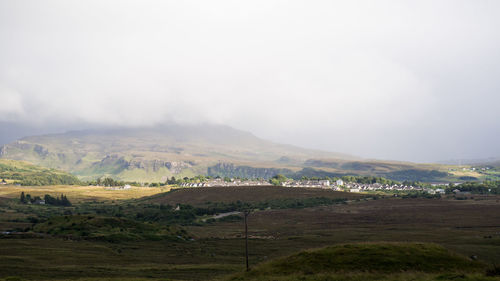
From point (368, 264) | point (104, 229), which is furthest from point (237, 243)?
point (368, 264)

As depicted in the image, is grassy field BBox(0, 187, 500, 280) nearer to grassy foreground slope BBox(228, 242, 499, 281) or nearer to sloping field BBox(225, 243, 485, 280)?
grassy foreground slope BBox(228, 242, 499, 281)

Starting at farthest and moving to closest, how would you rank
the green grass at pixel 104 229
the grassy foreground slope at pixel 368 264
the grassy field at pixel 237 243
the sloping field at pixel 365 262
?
the green grass at pixel 104 229, the grassy field at pixel 237 243, the sloping field at pixel 365 262, the grassy foreground slope at pixel 368 264

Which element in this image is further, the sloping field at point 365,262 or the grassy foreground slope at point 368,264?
the sloping field at point 365,262

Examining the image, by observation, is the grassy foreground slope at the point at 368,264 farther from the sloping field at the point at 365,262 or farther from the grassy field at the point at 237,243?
the grassy field at the point at 237,243

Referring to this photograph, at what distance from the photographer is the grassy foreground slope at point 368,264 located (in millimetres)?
33406

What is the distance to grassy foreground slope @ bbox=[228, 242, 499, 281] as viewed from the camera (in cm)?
3341

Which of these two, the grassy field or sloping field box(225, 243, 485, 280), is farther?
the grassy field

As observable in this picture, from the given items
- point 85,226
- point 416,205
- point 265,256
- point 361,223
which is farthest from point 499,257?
point 416,205

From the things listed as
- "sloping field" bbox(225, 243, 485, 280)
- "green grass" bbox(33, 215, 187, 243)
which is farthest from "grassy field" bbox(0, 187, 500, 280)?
"sloping field" bbox(225, 243, 485, 280)

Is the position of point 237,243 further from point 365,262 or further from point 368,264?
point 368,264

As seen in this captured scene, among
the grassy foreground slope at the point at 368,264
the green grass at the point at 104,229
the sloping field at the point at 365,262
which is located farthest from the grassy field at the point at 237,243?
the sloping field at the point at 365,262

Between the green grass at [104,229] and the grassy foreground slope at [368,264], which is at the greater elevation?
the grassy foreground slope at [368,264]

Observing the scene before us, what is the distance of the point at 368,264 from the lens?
3578cm

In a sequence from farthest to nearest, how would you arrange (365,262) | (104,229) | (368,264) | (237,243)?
(104,229) < (237,243) < (365,262) < (368,264)
